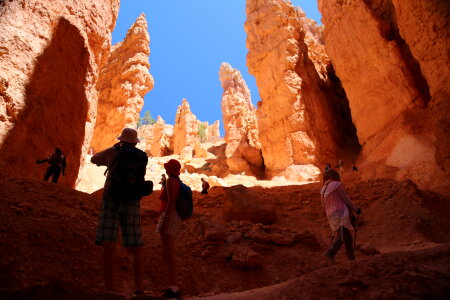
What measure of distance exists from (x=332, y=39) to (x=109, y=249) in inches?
725

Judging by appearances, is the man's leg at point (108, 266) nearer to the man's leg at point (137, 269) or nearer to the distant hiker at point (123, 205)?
the distant hiker at point (123, 205)

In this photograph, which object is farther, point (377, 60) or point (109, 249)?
point (377, 60)

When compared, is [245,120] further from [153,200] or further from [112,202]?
[112,202]

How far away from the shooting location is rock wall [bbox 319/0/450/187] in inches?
343

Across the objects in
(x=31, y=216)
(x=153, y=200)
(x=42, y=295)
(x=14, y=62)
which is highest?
(x=14, y=62)

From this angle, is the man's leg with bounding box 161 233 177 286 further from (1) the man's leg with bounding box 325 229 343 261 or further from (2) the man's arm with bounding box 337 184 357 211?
(2) the man's arm with bounding box 337 184 357 211

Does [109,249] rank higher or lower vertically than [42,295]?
higher

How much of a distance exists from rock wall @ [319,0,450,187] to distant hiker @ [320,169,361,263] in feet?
18.4

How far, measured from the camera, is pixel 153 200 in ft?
32.8

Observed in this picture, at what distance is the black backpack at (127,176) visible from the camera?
3160 millimetres

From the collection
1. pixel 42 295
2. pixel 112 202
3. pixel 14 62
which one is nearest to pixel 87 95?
pixel 14 62

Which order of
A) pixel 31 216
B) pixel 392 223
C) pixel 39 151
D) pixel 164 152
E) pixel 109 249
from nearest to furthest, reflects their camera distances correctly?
pixel 109 249 < pixel 31 216 < pixel 392 223 < pixel 39 151 < pixel 164 152

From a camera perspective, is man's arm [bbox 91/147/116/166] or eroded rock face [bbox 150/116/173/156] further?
eroded rock face [bbox 150/116/173/156]

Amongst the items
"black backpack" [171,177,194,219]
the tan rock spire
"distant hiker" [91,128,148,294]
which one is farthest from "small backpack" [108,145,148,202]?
the tan rock spire
